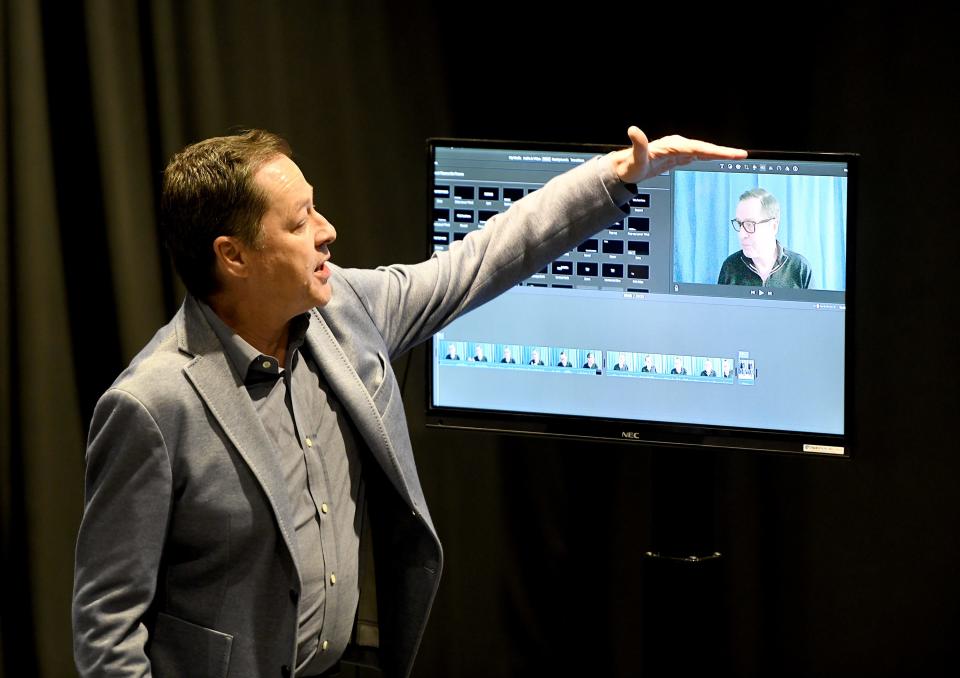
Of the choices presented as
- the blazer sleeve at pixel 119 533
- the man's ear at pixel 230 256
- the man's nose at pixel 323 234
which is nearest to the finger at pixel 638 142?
the man's nose at pixel 323 234

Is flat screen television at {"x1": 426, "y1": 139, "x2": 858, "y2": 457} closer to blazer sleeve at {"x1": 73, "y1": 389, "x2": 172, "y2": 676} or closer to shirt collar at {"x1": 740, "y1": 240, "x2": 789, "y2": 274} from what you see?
shirt collar at {"x1": 740, "y1": 240, "x2": 789, "y2": 274}

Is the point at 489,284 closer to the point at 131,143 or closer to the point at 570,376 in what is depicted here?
the point at 570,376

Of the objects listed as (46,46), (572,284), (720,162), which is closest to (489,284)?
(572,284)

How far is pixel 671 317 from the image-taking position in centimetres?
241

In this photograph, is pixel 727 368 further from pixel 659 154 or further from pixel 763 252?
pixel 659 154

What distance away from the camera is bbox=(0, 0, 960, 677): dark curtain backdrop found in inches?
106

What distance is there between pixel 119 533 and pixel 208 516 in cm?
12

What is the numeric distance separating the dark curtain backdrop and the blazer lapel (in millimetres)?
1229

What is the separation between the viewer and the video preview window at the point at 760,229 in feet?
7.52

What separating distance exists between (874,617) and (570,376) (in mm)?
995

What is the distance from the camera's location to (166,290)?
3.17 metres

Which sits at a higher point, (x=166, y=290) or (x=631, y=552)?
(x=166, y=290)

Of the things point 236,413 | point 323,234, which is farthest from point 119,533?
point 323,234

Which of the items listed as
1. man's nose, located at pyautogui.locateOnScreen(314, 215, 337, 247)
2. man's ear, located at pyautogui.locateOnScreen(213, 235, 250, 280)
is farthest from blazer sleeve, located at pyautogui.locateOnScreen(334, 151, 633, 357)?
man's ear, located at pyautogui.locateOnScreen(213, 235, 250, 280)
